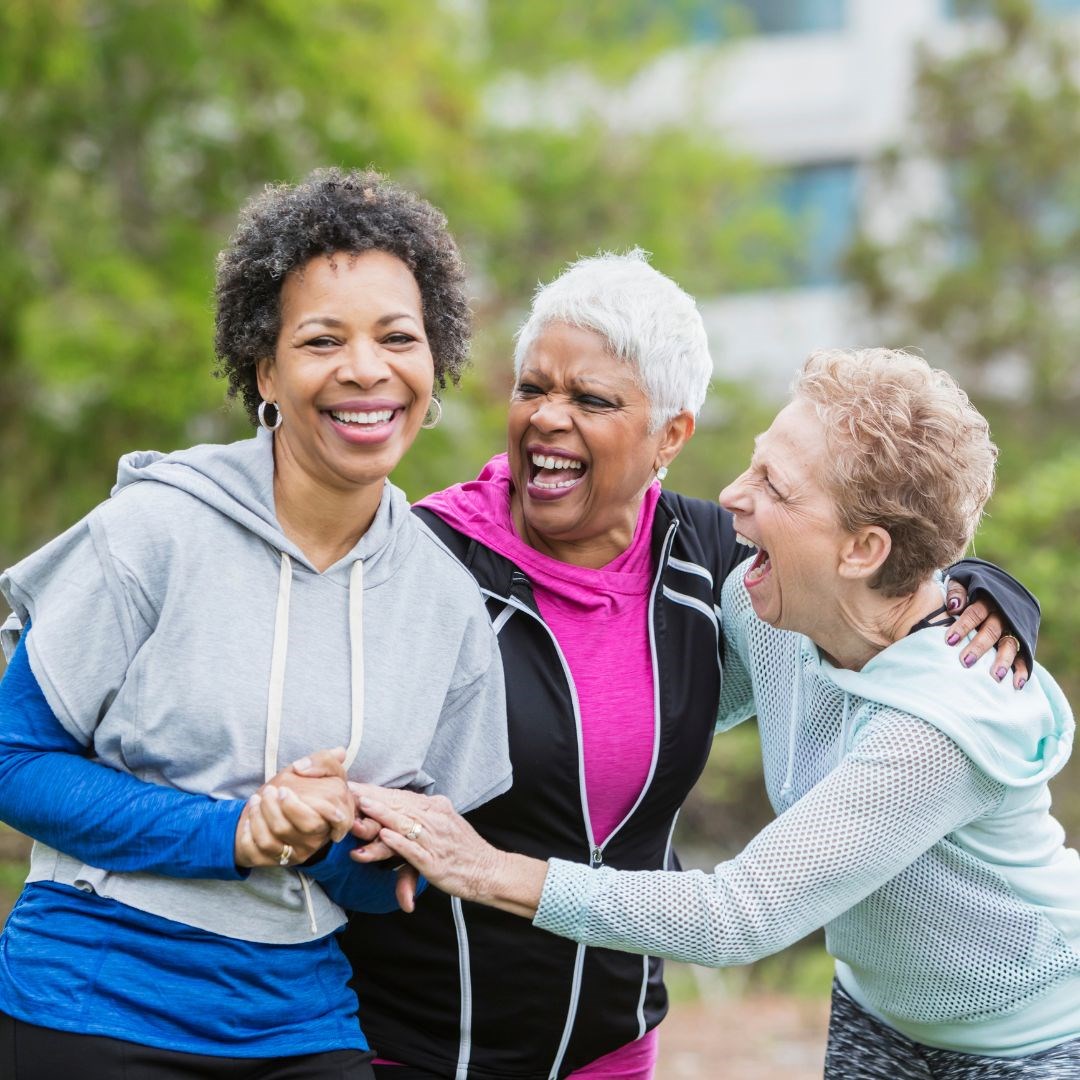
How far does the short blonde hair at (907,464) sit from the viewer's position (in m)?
2.81

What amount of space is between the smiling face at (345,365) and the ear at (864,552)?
2.73ft

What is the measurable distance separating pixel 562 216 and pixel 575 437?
13.9 meters

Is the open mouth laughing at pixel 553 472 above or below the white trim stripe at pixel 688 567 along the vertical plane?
above

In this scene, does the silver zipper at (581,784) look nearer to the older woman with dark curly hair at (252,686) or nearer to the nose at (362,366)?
the older woman with dark curly hair at (252,686)

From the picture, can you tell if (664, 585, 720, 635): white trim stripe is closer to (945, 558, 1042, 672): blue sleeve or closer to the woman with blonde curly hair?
the woman with blonde curly hair

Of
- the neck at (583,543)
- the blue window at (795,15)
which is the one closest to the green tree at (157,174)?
the neck at (583,543)

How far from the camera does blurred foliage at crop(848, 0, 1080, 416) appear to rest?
13719mm

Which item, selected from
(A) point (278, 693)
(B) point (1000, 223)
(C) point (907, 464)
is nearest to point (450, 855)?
(A) point (278, 693)

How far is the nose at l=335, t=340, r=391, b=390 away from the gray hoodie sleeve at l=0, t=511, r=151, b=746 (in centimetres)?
47

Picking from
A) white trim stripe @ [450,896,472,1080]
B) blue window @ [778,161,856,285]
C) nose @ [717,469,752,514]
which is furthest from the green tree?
blue window @ [778,161,856,285]

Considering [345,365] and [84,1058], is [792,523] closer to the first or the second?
[345,365]

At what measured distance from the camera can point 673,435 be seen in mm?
3398

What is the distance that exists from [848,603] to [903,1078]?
968 mm

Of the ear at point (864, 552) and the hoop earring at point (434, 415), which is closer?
the ear at point (864, 552)
